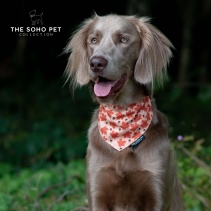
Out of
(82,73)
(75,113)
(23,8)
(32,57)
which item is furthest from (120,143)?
(32,57)

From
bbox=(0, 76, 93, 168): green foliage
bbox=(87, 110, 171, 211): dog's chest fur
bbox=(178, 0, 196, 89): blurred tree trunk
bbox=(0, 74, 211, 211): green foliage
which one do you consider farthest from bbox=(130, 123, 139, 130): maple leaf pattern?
bbox=(178, 0, 196, 89): blurred tree trunk

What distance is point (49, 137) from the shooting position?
9297 millimetres

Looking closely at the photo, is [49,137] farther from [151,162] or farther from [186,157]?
[151,162]

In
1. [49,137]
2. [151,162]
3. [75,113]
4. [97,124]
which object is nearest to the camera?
[151,162]

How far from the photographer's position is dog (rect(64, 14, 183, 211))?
436cm

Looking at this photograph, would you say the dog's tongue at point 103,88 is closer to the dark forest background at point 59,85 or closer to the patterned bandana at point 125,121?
the patterned bandana at point 125,121

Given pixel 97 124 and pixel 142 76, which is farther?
pixel 97 124

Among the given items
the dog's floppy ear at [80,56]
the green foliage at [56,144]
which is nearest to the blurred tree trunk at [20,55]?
the green foliage at [56,144]

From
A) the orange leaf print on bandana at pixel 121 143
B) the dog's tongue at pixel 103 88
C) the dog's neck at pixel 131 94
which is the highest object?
the dog's tongue at pixel 103 88

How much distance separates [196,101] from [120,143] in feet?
30.0

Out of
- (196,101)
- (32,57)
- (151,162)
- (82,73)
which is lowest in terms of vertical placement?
(196,101)

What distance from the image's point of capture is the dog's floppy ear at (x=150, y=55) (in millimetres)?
4410

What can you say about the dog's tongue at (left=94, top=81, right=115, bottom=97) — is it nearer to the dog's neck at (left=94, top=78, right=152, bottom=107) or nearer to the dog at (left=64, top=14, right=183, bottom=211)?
the dog at (left=64, top=14, right=183, bottom=211)

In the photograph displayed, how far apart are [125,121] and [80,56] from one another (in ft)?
2.11
